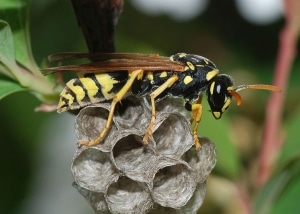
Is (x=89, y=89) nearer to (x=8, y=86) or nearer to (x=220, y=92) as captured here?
(x=8, y=86)

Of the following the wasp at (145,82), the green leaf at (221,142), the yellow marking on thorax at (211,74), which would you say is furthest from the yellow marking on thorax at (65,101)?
the green leaf at (221,142)

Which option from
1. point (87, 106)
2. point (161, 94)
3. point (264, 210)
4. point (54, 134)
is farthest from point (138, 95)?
point (54, 134)

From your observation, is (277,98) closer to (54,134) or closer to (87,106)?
(87,106)

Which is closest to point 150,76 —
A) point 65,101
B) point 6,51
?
point 65,101

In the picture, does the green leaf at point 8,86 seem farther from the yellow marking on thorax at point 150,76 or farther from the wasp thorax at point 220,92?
the wasp thorax at point 220,92

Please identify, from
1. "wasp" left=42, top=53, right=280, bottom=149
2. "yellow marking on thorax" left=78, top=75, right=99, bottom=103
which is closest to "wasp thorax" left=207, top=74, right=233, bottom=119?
"wasp" left=42, top=53, right=280, bottom=149
